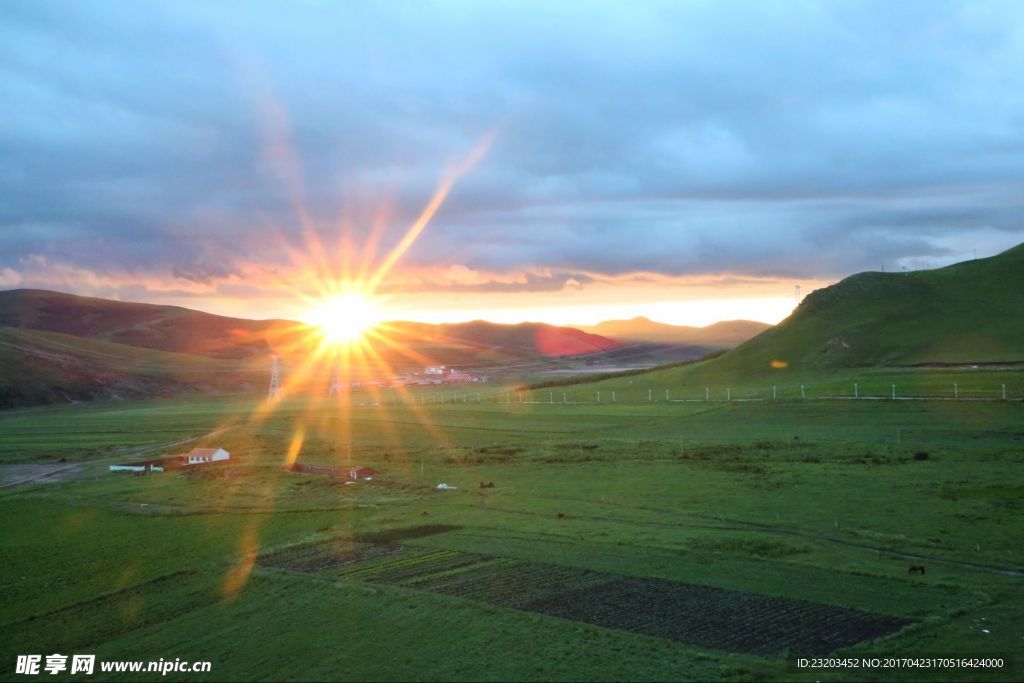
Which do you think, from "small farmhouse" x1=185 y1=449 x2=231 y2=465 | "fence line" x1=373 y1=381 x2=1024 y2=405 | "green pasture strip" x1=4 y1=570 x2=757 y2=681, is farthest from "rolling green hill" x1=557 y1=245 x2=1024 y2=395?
"green pasture strip" x1=4 y1=570 x2=757 y2=681

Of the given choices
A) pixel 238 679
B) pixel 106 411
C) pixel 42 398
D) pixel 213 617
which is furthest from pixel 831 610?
pixel 42 398

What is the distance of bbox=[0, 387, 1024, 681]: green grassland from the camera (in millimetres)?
21234

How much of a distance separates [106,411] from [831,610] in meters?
137

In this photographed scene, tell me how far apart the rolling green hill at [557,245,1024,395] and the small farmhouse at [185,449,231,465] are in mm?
63827

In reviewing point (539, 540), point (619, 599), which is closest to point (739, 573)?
point (619, 599)

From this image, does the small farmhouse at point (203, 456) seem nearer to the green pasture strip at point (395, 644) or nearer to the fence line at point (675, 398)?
the green pasture strip at point (395, 644)

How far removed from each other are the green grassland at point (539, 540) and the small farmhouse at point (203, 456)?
4.84 feet

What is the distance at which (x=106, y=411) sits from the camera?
13775 cm

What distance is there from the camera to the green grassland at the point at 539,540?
69.7ft

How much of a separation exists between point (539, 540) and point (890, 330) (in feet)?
334

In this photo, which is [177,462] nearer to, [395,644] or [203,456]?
[203,456]

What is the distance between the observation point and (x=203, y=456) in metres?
64.0

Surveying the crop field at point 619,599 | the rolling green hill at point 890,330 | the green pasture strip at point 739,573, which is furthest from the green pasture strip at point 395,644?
the rolling green hill at point 890,330

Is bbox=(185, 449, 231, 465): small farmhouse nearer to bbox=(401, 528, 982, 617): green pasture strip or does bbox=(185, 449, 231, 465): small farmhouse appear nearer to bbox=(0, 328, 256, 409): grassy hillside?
bbox=(401, 528, 982, 617): green pasture strip
